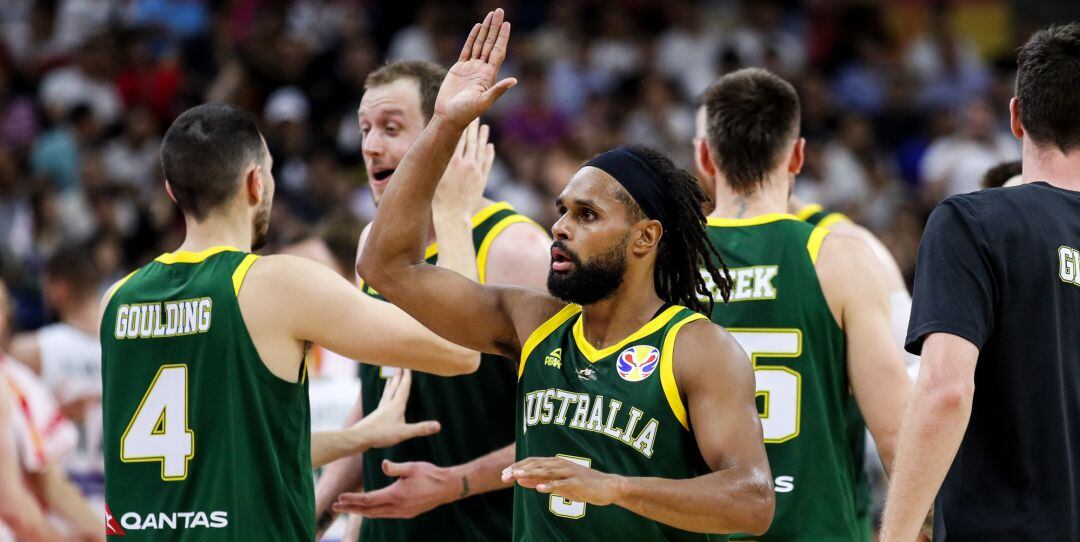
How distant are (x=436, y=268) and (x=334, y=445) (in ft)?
4.19

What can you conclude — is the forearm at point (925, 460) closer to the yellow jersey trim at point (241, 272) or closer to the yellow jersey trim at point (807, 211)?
the yellow jersey trim at point (241, 272)

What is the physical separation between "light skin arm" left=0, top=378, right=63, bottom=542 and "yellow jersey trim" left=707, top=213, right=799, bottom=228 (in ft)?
12.5

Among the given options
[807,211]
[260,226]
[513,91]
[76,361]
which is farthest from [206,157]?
[513,91]

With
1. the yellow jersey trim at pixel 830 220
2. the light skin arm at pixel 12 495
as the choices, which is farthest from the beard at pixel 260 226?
the yellow jersey trim at pixel 830 220

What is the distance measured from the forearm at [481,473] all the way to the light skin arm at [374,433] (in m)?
0.20

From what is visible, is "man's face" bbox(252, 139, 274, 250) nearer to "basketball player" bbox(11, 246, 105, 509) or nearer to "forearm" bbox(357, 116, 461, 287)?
"forearm" bbox(357, 116, 461, 287)

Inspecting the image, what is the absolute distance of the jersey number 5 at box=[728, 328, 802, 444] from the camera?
550 centimetres

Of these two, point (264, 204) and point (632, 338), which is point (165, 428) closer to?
point (264, 204)

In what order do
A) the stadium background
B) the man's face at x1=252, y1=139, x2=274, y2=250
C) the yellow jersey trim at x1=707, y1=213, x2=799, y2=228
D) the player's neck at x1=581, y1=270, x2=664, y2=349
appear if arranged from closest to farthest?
the player's neck at x1=581, y1=270, x2=664, y2=349 → the man's face at x1=252, y1=139, x2=274, y2=250 → the yellow jersey trim at x1=707, y1=213, x2=799, y2=228 → the stadium background

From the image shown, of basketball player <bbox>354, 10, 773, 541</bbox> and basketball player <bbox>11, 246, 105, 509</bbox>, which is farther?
basketball player <bbox>11, 246, 105, 509</bbox>

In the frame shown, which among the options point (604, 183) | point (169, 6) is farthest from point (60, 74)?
point (604, 183)

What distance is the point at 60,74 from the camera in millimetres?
17234

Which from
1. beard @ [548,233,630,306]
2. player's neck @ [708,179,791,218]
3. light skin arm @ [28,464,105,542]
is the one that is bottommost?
light skin arm @ [28,464,105,542]

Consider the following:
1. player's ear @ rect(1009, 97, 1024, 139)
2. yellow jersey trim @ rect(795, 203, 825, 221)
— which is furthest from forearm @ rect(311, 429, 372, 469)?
yellow jersey trim @ rect(795, 203, 825, 221)
